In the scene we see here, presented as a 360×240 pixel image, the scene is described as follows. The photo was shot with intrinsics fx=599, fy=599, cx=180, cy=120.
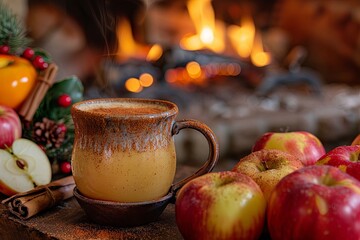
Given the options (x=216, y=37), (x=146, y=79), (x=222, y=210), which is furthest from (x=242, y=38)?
(x=222, y=210)

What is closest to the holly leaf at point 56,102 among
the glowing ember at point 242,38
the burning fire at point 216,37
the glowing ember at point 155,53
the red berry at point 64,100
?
the red berry at point 64,100

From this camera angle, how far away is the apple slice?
0.94 meters

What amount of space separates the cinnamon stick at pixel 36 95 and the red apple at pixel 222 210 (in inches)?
17.0

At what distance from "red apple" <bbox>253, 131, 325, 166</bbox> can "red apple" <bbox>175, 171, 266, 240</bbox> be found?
20 centimetres

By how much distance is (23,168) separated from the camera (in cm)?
96

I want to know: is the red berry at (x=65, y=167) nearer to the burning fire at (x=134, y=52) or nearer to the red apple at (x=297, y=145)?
the red apple at (x=297, y=145)

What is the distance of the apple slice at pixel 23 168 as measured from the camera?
94cm

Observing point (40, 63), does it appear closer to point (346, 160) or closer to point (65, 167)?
point (65, 167)

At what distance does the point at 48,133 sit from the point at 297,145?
439 mm

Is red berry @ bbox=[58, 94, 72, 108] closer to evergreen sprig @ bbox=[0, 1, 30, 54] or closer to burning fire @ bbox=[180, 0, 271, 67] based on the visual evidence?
evergreen sprig @ bbox=[0, 1, 30, 54]

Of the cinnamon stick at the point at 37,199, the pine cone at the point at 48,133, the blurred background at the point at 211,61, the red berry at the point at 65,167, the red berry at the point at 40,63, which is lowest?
the blurred background at the point at 211,61

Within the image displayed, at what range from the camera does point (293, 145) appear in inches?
35.3

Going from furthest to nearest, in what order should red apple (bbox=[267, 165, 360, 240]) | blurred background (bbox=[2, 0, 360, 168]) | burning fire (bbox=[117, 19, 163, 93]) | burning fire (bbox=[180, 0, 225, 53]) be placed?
burning fire (bbox=[180, 0, 225, 53]) < burning fire (bbox=[117, 19, 163, 93]) < blurred background (bbox=[2, 0, 360, 168]) < red apple (bbox=[267, 165, 360, 240])

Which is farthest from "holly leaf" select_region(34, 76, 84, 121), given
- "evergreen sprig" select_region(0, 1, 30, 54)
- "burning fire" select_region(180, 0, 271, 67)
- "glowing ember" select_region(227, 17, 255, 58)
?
"glowing ember" select_region(227, 17, 255, 58)
